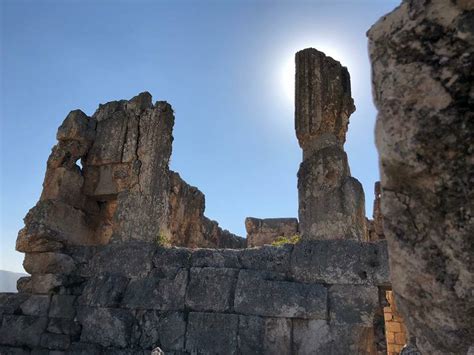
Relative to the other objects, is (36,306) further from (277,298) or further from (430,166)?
(430,166)

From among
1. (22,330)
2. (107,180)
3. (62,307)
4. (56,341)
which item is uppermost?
(107,180)

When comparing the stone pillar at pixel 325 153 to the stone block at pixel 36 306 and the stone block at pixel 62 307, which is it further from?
the stone block at pixel 36 306

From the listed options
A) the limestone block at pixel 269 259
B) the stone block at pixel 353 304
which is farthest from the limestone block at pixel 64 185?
the stone block at pixel 353 304

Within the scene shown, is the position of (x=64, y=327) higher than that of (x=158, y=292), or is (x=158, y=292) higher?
(x=158, y=292)

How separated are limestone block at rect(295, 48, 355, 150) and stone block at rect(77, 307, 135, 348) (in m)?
3.32

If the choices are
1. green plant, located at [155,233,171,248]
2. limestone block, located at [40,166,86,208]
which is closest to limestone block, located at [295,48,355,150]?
green plant, located at [155,233,171,248]

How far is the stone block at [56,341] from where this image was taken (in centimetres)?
556

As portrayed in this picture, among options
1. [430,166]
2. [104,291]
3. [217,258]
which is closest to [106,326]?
[104,291]

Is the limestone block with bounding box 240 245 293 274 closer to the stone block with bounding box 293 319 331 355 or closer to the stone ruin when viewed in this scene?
the stone ruin

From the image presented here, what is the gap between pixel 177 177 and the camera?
9.85 metres

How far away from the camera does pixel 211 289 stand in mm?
5199

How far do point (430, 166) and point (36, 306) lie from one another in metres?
6.27

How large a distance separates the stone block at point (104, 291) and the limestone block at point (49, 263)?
0.44 meters

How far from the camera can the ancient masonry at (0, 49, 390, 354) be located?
4.69 metres
